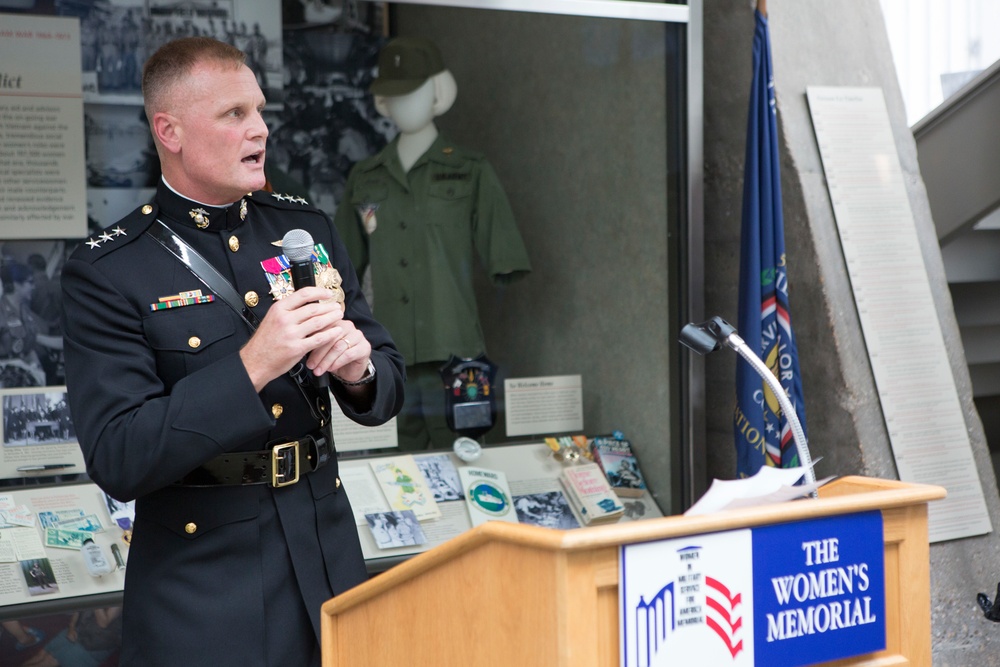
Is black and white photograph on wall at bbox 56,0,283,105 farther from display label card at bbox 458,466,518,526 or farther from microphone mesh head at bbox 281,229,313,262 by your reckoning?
microphone mesh head at bbox 281,229,313,262

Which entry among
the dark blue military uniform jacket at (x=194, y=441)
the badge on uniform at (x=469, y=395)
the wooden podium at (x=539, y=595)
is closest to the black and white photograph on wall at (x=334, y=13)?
the badge on uniform at (x=469, y=395)

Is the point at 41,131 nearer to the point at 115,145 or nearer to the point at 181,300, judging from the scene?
the point at 115,145

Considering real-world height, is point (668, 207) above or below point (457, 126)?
below

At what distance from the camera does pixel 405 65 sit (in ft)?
10.7

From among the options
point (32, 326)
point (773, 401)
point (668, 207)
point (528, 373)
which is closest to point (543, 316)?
point (528, 373)

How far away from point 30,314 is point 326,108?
97 centimetres

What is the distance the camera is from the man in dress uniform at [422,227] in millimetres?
3273

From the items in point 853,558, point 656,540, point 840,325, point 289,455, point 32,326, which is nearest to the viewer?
point 656,540

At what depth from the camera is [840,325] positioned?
3.30 metres

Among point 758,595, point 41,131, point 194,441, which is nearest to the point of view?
point 758,595

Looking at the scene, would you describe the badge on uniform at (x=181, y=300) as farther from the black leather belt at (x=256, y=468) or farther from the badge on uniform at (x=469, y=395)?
the badge on uniform at (x=469, y=395)

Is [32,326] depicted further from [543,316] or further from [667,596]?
[667,596]

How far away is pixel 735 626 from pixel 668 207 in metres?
2.33

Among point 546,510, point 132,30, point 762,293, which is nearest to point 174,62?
point 132,30
